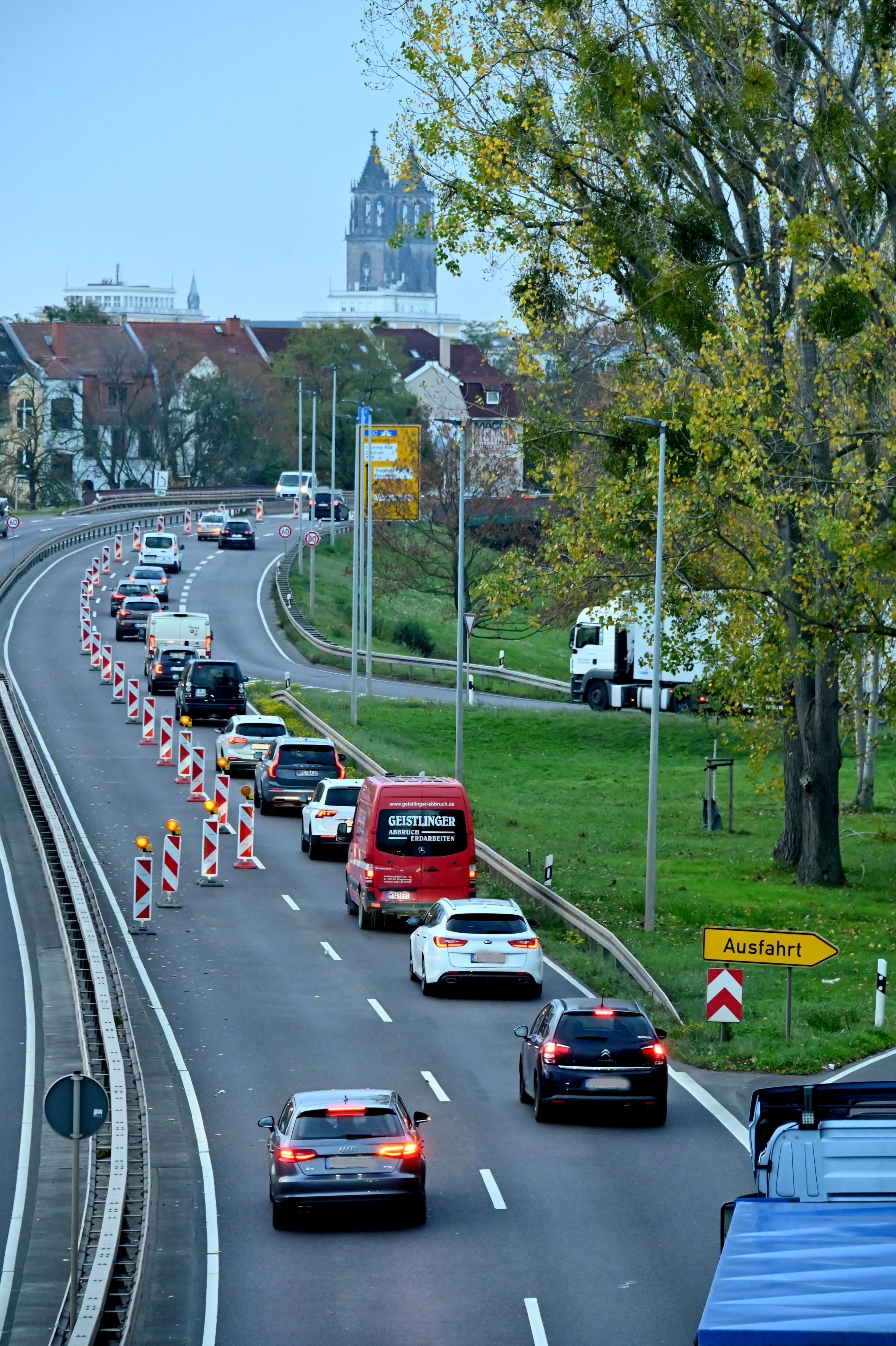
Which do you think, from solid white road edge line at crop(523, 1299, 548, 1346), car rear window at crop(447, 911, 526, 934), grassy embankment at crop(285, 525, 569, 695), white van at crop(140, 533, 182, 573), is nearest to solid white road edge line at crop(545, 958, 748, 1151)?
car rear window at crop(447, 911, 526, 934)

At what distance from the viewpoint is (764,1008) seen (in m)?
25.9

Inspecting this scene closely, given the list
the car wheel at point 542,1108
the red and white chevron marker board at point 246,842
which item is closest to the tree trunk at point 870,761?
the red and white chevron marker board at point 246,842

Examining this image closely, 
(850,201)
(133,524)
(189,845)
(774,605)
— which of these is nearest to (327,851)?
(189,845)

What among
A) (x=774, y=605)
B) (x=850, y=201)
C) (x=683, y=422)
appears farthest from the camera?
(x=774, y=605)

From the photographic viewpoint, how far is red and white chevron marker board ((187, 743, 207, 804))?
4044 centimetres

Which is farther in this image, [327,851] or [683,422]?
[327,851]

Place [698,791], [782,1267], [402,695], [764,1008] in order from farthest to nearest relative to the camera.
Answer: [402,695]
[698,791]
[764,1008]
[782,1267]

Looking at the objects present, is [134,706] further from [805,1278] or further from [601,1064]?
[805,1278]

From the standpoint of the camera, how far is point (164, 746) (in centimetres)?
4516

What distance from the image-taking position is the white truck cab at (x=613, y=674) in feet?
195

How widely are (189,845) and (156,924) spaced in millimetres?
6341

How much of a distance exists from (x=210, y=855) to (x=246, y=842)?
6.41ft

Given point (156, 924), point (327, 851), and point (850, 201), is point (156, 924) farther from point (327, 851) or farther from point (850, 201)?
point (850, 201)

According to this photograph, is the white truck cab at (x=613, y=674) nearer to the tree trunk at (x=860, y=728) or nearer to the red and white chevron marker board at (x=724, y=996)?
the tree trunk at (x=860, y=728)
